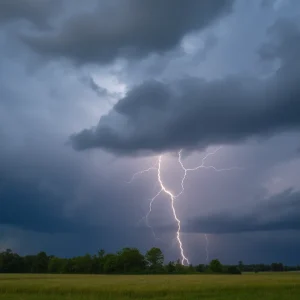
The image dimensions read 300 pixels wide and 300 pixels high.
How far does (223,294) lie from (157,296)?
236 inches

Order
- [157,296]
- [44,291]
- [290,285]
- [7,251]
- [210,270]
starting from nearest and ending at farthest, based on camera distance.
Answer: [157,296], [44,291], [290,285], [210,270], [7,251]

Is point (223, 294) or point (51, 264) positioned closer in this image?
point (223, 294)

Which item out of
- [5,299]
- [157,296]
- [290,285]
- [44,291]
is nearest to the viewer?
[5,299]

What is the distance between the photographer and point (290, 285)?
43.4 metres

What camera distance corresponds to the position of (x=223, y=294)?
3500 cm

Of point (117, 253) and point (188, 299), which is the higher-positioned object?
point (117, 253)

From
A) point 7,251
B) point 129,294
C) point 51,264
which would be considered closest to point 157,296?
point 129,294

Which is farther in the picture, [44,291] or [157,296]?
[44,291]

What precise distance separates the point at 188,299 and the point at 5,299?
13.5 meters

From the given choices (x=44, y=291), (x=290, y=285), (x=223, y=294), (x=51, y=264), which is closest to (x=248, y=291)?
(x=223, y=294)

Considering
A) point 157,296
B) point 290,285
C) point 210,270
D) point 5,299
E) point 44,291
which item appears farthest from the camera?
point 210,270

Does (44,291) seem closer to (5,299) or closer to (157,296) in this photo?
(5,299)

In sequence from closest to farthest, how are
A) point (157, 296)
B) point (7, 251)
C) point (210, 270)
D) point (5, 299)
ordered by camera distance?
point (5, 299), point (157, 296), point (210, 270), point (7, 251)

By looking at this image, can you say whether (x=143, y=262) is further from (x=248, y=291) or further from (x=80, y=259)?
(x=248, y=291)
